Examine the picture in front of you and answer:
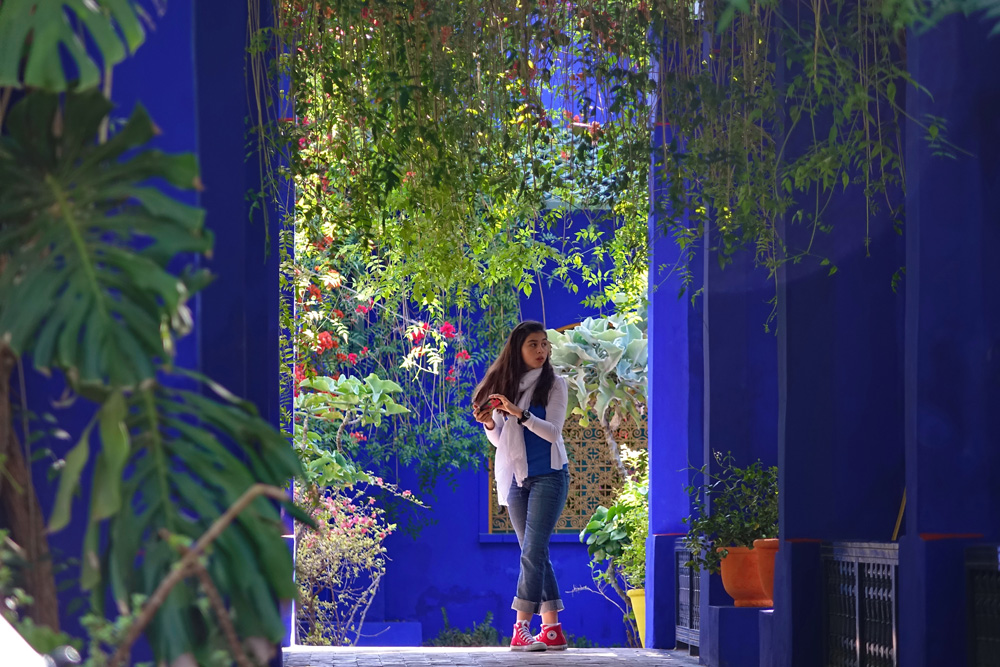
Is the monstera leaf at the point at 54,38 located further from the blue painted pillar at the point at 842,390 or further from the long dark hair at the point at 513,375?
the long dark hair at the point at 513,375

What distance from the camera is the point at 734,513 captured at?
638 centimetres

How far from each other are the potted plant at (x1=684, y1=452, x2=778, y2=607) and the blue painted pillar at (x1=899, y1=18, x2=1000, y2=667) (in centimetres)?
193

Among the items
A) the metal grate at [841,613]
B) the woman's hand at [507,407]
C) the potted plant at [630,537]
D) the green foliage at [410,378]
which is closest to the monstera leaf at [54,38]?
the metal grate at [841,613]

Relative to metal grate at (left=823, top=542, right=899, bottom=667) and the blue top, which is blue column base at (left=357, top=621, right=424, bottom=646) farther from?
metal grate at (left=823, top=542, right=899, bottom=667)

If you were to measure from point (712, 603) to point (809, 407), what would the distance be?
5.47ft

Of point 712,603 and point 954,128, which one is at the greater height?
point 954,128

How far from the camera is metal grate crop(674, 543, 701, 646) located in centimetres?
709

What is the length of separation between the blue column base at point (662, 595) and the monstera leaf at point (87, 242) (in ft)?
20.3

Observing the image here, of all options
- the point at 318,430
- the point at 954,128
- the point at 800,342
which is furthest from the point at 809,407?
the point at 318,430

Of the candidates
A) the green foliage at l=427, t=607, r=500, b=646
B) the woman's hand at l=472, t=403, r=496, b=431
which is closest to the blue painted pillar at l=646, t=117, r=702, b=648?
the woman's hand at l=472, t=403, r=496, b=431

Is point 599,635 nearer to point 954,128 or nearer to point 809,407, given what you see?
point 809,407

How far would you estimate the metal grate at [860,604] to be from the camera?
4.50m

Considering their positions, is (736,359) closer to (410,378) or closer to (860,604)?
(860,604)

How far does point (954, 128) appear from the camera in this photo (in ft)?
14.1
